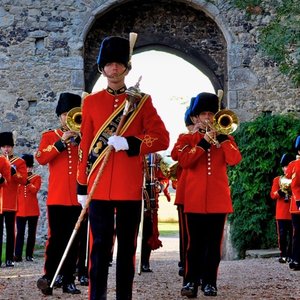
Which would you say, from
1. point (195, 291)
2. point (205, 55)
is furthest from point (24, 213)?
point (195, 291)

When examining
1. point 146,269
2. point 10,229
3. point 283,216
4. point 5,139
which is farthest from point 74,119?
point 283,216

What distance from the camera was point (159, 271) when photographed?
9.32 meters

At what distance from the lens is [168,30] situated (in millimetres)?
15352

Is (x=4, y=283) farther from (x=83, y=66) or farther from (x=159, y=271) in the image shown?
(x=83, y=66)

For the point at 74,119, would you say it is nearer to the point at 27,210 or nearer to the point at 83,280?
the point at 83,280

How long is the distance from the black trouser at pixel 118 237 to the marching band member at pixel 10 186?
214 inches

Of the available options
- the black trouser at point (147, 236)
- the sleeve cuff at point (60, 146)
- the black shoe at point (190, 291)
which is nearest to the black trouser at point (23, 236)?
the black trouser at point (147, 236)

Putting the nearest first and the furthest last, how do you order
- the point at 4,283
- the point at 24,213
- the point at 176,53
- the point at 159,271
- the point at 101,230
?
the point at 101,230 → the point at 4,283 → the point at 159,271 → the point at 24,213 → the point at 176,53

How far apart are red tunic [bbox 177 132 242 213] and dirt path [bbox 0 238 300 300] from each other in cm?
78

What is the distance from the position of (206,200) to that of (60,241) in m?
1.32

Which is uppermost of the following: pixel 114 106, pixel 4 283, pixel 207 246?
pixel 114 106

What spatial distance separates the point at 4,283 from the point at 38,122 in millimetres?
7235

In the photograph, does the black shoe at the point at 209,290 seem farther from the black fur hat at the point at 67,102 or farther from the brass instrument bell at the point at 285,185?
the brass instrument bell at the point at 285,185

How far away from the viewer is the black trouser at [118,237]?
4.57 meters
